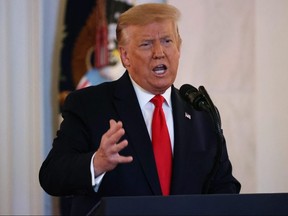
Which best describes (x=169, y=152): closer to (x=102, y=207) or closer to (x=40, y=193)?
(x=102, y=207)

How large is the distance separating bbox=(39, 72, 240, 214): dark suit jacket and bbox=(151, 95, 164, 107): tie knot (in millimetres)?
59

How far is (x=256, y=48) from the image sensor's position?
369 centimetres

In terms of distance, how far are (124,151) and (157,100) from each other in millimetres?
247

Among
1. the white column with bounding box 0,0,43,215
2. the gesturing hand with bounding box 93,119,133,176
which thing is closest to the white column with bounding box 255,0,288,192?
the white column with bounding box 0,0,43,215

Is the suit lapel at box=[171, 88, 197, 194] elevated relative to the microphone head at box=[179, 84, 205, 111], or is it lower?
lower

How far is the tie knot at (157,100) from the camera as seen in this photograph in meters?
2.48

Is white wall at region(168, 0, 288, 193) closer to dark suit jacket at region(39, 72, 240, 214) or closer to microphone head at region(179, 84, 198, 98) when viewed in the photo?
dark suit jacket at region(39, 72, 240, 214)

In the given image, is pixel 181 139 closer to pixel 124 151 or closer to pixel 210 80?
pixel 124 151

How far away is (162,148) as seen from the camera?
94.4 inches

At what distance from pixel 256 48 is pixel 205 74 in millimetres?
312

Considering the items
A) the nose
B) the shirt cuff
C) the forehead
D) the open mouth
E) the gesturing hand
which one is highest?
the forehead

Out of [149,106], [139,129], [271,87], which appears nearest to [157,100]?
[149,106]

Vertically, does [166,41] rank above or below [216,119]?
above

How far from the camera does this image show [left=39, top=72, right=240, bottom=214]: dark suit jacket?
2.26 metres
